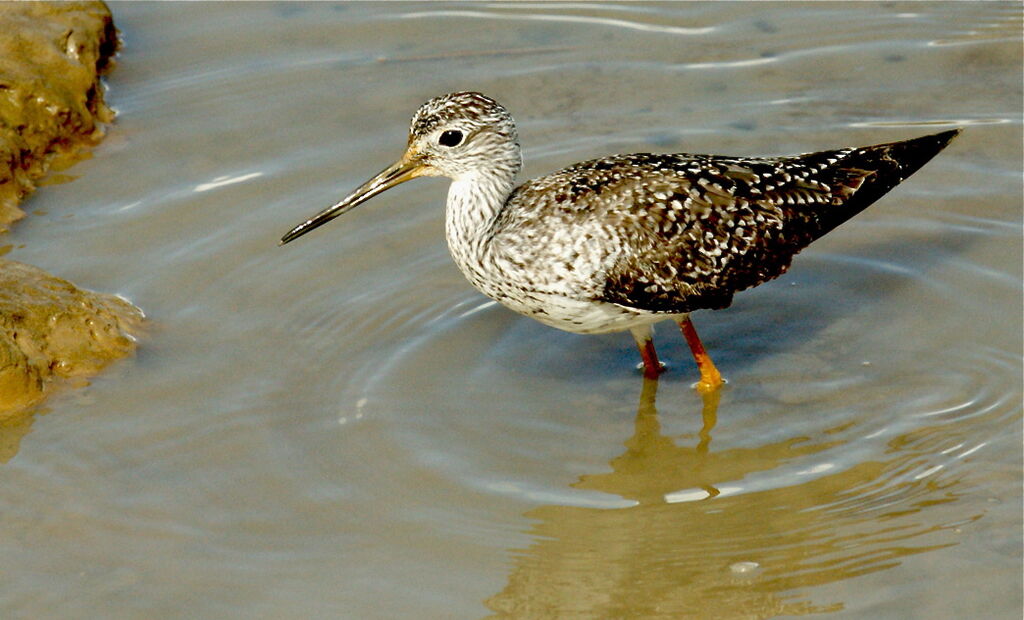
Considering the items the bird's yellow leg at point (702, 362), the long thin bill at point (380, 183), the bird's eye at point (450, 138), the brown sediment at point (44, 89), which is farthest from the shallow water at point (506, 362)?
the bird's eye at point (450, 138)

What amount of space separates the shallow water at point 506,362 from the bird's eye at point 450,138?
5.00 ft

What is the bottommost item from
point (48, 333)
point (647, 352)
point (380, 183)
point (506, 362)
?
point (506, 362)

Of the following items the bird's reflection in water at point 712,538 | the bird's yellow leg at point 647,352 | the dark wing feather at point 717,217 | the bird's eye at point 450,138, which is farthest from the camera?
the bird's yellow leg at point 647,352

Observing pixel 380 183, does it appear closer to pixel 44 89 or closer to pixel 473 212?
pixel 473 212

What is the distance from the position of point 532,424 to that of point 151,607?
2.52m

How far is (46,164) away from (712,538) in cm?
638

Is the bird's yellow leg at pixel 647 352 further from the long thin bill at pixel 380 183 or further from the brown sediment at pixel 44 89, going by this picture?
the brown sediment at pixel 44 89

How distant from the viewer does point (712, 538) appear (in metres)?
6.84

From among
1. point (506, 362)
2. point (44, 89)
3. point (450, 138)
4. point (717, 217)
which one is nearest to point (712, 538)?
point (717, 217)

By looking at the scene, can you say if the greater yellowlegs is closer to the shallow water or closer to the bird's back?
the bird's back

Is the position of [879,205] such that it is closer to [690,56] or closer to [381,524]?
[690,56]

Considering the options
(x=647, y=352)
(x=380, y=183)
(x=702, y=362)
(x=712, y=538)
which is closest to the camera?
(x=712, y=538)

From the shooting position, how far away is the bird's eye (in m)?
7.64

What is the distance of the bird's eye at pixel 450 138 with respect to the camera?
301 inches
